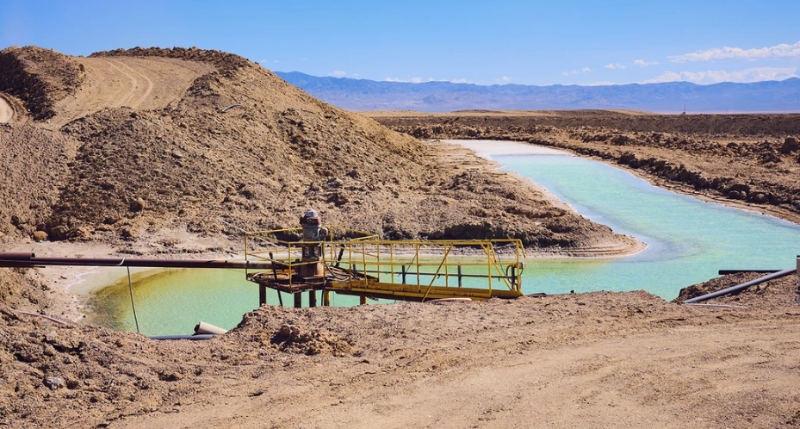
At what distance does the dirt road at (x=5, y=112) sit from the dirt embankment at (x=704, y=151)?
2781cm

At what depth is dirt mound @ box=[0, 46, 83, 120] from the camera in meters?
33.0

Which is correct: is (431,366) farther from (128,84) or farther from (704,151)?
(704,151)

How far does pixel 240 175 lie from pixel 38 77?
13270mm

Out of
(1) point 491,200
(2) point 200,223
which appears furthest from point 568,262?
(2) point 200,223

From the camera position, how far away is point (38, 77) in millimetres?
35250

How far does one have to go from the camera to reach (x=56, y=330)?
9.70 meters

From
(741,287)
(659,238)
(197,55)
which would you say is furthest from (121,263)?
(197,55)

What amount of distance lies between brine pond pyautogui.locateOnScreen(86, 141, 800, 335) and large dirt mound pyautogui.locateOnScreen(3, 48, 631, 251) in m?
2.05

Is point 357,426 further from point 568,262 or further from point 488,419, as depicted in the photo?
point 568,262

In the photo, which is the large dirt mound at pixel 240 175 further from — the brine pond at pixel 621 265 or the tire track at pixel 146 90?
the brine pond at pixel 621 265

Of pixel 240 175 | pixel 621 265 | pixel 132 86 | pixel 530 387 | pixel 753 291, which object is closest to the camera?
pixel 530 387

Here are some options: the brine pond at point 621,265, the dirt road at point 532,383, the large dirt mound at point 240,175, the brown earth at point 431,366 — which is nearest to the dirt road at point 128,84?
the large dirt mound at point 240,175

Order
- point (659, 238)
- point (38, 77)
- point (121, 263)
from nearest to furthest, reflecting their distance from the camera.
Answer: point (121, 263) < point (659, 238) < point (38, 77)

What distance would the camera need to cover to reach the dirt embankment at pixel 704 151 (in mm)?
32750
